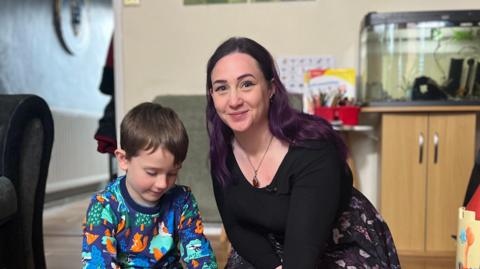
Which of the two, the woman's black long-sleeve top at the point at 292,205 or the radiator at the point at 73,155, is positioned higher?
the woman's black long-sleeve top at the point at 292,205

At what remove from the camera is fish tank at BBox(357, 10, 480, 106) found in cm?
202

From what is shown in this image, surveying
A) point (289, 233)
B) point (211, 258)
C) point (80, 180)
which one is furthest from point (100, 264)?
point (80, 180)

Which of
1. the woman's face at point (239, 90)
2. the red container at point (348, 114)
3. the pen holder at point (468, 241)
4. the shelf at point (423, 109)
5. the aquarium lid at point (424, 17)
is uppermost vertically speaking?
the aquarium lid at point (424, 17)

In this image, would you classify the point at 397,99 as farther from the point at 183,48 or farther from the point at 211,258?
the point at 211,258

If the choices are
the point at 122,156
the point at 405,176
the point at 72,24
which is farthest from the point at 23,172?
the point at 72,24

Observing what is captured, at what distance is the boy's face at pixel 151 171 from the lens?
0.96m

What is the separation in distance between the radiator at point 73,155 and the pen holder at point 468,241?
9.99 ft

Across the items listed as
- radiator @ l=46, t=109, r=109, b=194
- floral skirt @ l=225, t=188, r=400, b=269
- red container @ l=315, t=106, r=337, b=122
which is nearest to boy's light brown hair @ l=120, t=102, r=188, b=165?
floral skirt @ l=225, t=188, r=400, b=269

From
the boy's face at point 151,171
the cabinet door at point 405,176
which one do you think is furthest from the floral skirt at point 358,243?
the cabinet door at point 405,176

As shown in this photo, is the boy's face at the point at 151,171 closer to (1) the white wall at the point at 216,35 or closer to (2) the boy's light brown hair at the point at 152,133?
(2) the boy's light brown hair at the point at 152,133

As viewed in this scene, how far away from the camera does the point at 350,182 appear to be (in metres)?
1.12

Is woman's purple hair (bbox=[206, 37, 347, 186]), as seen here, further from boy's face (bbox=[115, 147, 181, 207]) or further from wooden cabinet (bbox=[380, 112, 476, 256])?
wooden cabinet (bbox=[380, 112, 476, 256])

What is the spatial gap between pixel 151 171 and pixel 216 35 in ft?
4.93

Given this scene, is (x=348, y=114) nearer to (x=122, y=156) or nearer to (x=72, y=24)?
(x=122, y=156)
